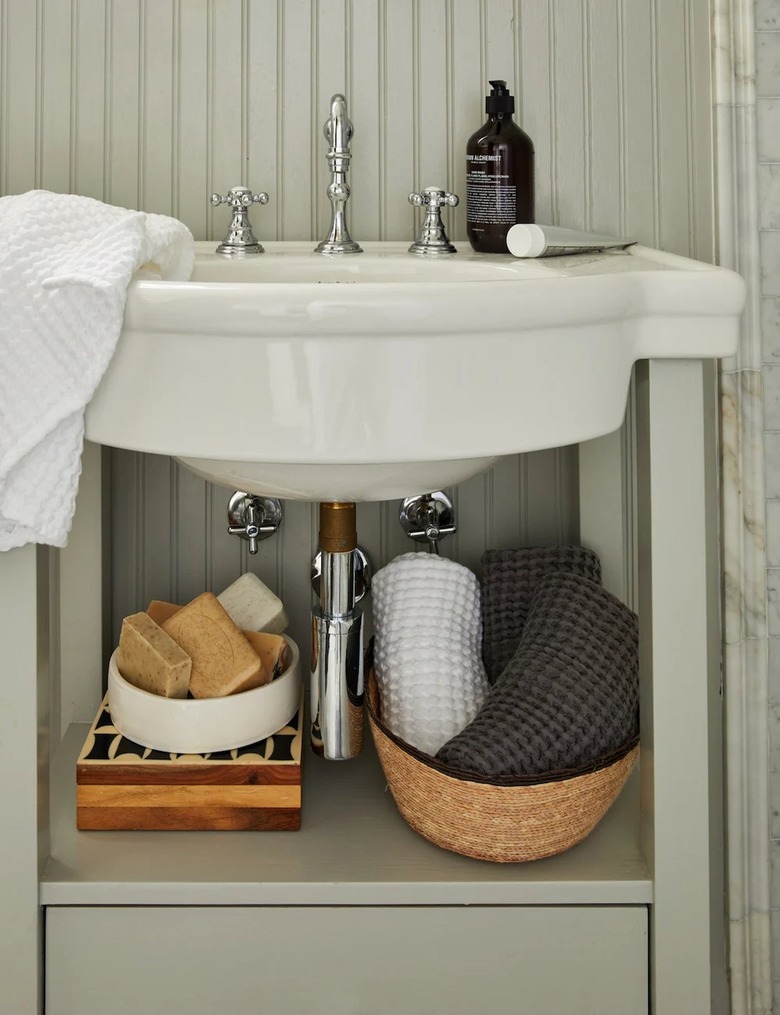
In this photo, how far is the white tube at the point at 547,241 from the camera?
1144 mm

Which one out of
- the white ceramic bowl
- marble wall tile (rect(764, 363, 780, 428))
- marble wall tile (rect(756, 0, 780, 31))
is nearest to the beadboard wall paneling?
marble wall tile (rect(756, 0, 780, 31))

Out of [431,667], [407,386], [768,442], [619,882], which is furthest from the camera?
[768,442]

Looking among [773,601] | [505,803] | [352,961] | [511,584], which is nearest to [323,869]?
[352,961]

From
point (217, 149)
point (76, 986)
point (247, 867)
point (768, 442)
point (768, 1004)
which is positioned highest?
point (217, 149)

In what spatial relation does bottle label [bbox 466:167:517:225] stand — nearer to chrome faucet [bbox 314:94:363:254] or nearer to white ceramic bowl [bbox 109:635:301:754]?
chrome faucet [bbox 314:94:363:254]

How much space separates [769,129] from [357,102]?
505 millimetres

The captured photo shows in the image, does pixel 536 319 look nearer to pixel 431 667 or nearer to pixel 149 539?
pixel 431 667

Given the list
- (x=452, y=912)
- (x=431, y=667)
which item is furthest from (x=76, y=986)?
(x=431, y=667)

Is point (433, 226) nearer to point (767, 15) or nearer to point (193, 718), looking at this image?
point (767, 15)

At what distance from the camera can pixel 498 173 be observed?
1.26 meters

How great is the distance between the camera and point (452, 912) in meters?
1.06

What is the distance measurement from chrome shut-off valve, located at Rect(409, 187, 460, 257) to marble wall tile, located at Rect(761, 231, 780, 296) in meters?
0.38

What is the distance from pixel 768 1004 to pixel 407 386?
0.99 metres

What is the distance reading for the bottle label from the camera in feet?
4.13
